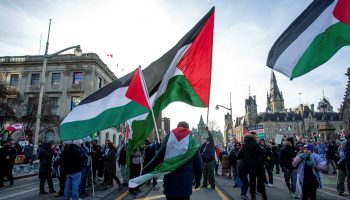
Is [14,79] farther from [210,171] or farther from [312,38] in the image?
[312,38]

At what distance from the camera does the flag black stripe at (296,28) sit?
5281mm

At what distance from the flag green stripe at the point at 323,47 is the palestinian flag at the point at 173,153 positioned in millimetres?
2684

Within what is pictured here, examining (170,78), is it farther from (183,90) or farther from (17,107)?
(17,107)

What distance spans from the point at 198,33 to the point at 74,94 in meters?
40.9

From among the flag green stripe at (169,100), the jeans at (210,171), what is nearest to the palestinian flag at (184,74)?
the flag green stripe at (169,100)

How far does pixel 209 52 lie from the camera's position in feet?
18.4

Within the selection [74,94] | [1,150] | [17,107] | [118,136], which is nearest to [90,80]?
[74,94]

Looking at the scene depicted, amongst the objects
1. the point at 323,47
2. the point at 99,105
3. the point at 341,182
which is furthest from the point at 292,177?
the point at 99,105

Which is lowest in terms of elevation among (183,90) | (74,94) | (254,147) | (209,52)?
(254,147)

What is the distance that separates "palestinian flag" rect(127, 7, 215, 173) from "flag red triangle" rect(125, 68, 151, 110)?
0.21 metres

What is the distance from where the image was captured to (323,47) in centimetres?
524

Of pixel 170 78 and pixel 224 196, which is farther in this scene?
pixel 224 196

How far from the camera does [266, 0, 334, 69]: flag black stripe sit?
5.28 meters

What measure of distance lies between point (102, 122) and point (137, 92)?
44.1 inches
